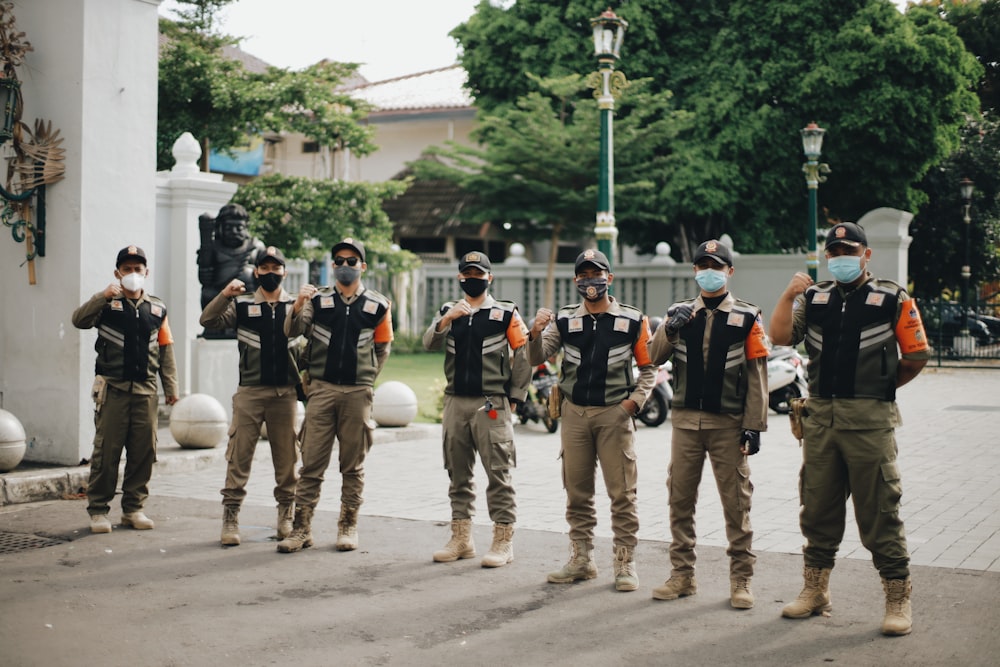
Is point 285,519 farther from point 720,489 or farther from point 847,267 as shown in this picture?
point 847,267

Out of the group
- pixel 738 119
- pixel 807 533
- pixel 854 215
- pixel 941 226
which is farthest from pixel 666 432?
pixel 941 226

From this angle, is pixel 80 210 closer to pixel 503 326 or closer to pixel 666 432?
pixel 503 326

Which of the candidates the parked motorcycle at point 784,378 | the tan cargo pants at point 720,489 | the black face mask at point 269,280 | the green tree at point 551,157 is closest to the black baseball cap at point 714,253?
the tan cargo pants at point 720,489

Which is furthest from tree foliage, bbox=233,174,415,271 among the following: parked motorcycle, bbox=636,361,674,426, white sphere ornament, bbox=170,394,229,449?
white sphere ornament, bbox=170,394,229,449

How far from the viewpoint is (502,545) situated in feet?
23.5

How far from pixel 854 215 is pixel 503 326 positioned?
23886 mm

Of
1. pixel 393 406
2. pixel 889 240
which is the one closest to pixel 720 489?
pixel 393 406

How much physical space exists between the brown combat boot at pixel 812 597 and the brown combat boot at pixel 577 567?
4.09 feet

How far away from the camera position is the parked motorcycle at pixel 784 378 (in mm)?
15766

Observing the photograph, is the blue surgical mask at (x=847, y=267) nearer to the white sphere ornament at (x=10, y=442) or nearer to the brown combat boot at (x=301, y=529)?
the brown combat boot at (x=301, y=529)

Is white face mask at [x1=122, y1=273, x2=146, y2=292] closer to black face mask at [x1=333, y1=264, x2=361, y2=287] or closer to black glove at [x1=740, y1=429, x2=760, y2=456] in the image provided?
black face mask at [x1=333, y1=264, x2=361, y2=287]

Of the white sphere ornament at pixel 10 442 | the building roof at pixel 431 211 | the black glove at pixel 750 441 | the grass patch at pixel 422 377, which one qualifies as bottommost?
the grass patch at pixel 422 377

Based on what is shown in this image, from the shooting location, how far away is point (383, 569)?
6984 millimetres

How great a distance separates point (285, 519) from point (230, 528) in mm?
379
